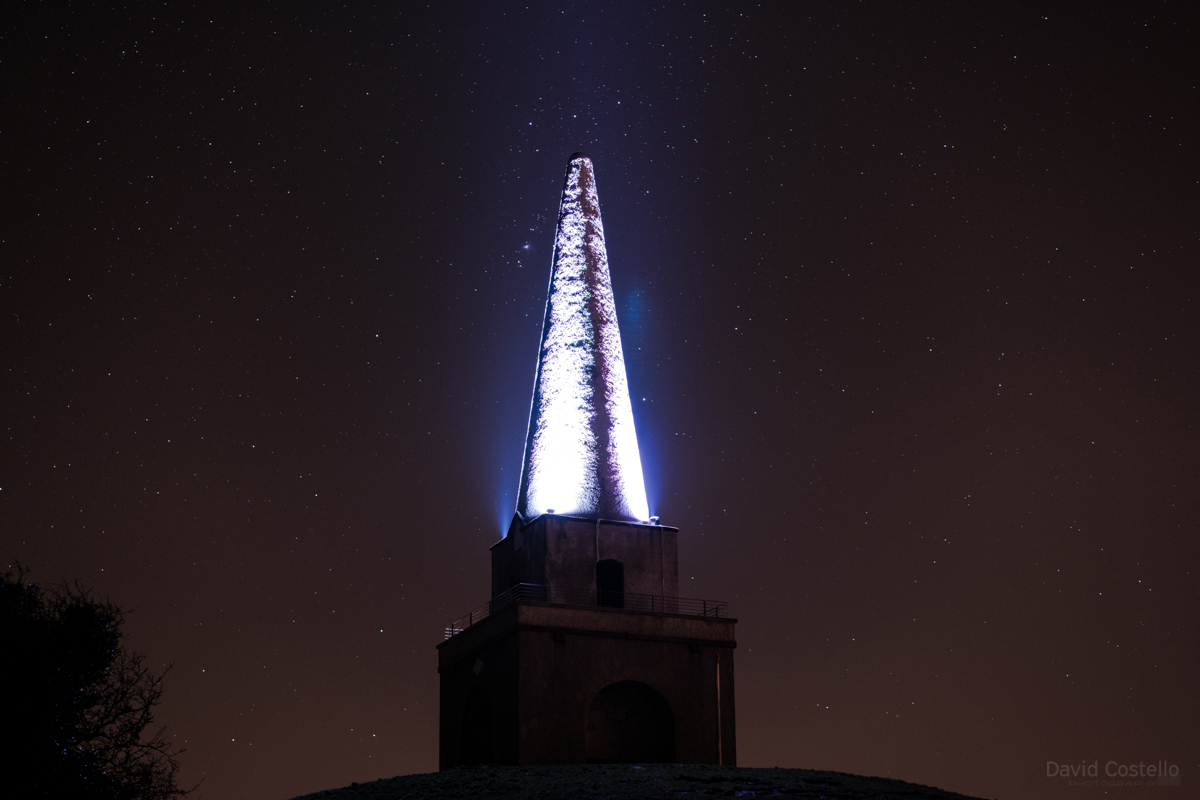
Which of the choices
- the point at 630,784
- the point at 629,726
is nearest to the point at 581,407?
the point at 629,726

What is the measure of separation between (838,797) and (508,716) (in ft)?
27.0

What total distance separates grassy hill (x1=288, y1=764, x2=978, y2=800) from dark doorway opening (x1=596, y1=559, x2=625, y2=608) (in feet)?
14.7

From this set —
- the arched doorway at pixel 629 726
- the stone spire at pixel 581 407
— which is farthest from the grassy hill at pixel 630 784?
the stone spire at pixel 581 407

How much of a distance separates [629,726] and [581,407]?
7.61m

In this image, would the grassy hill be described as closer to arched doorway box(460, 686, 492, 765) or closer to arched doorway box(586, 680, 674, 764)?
arched doorway box(586, 680, 674, 764)

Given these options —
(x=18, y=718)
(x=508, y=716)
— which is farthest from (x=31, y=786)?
(x=508, y=716)

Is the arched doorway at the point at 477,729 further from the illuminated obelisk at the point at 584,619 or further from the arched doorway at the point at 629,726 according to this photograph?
the arched doorway at the point at 629,726

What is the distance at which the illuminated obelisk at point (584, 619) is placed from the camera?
27.4 metres

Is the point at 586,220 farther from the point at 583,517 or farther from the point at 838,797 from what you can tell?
the point at 838,797

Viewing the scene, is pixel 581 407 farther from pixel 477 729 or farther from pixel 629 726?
pixel 477 729

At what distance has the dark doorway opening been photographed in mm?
29047

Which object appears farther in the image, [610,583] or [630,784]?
[610,583]

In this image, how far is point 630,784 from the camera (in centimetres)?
2227

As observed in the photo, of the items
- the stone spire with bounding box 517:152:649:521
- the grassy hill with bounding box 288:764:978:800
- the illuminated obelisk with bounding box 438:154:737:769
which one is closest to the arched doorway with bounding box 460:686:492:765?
the illuminated obelisk with bounding box 438:154:737:769
